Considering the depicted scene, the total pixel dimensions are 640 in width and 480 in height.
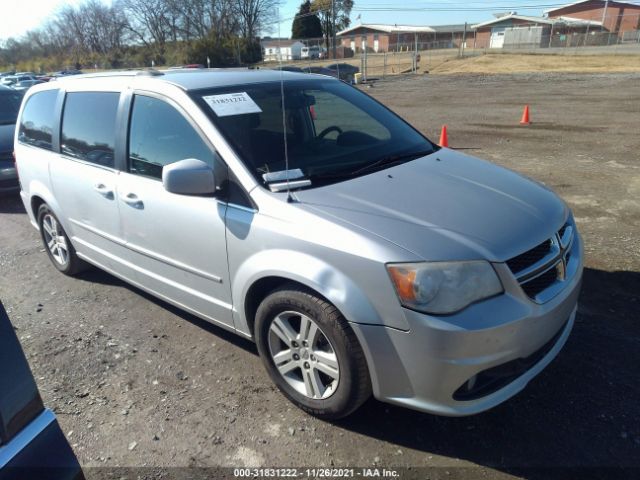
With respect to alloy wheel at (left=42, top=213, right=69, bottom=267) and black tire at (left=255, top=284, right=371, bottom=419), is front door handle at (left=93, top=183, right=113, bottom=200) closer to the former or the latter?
alloy wheel at (left=42, top=213, right=69, bottom=267)

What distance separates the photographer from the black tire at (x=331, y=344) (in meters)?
2.40

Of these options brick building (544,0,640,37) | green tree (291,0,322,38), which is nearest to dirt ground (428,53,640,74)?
green tree (291,0,322,38)

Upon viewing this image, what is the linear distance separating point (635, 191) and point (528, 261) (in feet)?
16.8

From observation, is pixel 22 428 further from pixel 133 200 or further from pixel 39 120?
pixel 39 120

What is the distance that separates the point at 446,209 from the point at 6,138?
311 inches

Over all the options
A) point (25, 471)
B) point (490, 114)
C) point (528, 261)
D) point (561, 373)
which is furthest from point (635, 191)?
point (490, 114)

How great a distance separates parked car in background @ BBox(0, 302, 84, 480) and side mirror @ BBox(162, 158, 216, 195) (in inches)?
57.2

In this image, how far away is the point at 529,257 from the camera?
248 centimetres

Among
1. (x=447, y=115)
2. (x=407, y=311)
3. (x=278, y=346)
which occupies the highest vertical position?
(x=407, y=311)

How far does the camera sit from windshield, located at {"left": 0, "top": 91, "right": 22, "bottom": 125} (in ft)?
28.3

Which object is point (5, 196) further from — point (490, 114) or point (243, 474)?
point (490, 114)

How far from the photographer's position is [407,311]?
222cm

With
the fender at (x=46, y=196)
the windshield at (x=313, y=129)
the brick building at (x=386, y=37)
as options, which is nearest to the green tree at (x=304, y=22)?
the windshield at (x=313, y=129)

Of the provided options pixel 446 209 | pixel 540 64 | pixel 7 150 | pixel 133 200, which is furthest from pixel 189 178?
pixel 540 64
